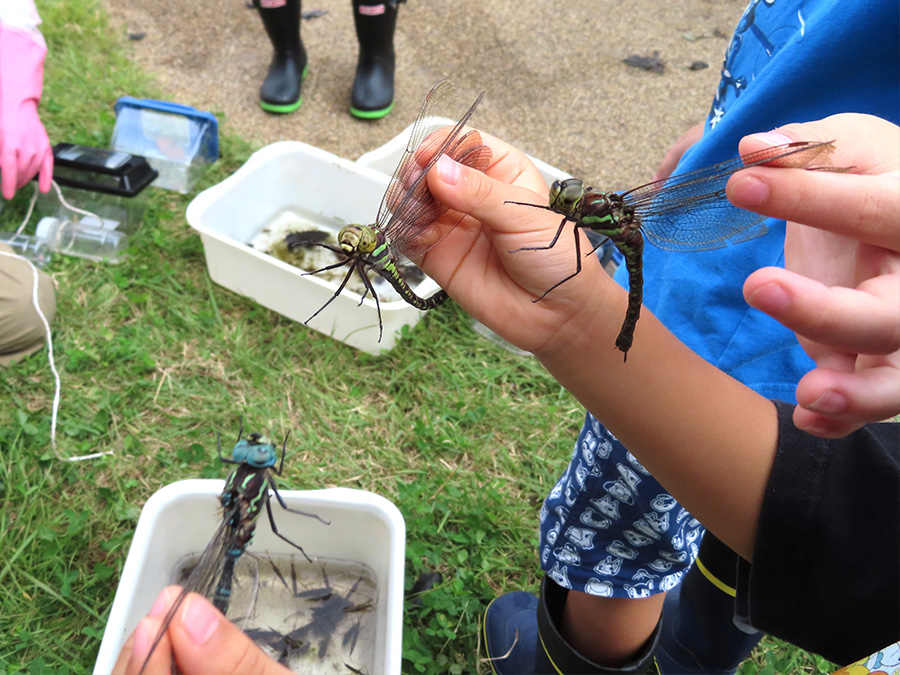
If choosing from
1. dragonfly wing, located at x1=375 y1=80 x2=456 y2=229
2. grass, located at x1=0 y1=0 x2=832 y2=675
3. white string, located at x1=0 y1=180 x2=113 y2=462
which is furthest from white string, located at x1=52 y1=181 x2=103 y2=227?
dragonfly wing, located at x1=375 y1=80 x2=456 y2=229

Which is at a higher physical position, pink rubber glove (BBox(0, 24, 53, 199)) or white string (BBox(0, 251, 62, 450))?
pink rubber glove (BBox(0, 24, 53, 199))

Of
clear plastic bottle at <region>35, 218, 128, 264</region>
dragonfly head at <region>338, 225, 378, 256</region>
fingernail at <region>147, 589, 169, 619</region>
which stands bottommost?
clear plastic bottle at <region>35, 218, 128, 264</region>

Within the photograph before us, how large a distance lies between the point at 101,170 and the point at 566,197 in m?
3.12

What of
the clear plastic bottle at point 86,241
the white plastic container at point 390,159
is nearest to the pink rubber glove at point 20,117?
the clear plastic bottle at point 86,241

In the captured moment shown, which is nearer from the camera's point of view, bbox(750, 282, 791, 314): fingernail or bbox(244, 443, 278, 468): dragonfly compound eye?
bbox(750, 282, 791, 314): fingernail

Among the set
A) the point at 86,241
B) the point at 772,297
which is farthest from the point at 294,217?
the point at 772,297

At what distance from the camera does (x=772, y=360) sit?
1.84 m

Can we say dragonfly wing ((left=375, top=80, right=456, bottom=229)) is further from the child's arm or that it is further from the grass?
the grass

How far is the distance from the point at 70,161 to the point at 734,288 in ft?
11.3

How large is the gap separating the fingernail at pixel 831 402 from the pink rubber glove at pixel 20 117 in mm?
3544

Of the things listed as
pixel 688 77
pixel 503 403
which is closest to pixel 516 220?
pixel 503 403

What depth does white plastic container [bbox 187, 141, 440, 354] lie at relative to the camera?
3.19m

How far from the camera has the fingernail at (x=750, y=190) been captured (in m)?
1.08

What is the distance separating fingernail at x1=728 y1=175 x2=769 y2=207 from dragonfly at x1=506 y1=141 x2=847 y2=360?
311mm
